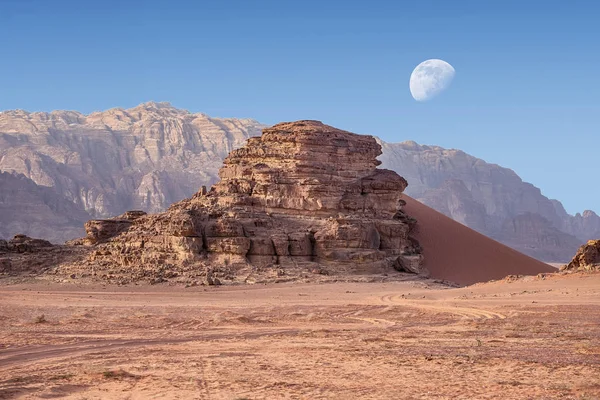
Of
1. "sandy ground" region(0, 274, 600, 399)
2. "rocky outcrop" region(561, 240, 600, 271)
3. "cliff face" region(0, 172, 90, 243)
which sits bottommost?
"sandy ground" region(0, 274, 600, 399)

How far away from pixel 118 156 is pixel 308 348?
547 feet

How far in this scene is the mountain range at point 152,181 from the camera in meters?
118

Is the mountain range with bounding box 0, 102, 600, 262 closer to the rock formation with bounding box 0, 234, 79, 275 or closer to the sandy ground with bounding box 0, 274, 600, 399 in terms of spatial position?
the rock formation with bounding box 0, 234, 79, 275

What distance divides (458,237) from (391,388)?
1778 inches

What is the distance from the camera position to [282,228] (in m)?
43.0

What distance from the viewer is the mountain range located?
117500mm

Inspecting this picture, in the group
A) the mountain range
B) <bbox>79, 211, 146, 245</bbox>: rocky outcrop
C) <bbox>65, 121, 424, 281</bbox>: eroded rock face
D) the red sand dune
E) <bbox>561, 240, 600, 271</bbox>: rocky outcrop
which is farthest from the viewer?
the mountain range

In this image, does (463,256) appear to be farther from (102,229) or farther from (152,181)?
(152,181)

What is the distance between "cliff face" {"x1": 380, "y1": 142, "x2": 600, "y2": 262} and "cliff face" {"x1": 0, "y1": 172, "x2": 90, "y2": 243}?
212 ft

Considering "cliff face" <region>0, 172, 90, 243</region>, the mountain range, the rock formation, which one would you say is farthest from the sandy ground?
the mountain range

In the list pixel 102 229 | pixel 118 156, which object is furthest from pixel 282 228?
pixel 118 156

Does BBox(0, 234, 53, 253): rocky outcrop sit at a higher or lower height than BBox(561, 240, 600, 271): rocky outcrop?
higher

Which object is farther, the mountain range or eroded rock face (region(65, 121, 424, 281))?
the mountain range

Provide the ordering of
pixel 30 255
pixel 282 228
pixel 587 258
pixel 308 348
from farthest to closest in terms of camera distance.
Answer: pixel 282 228
pixel 30 255
pixel 587 258
pixel 308 348
